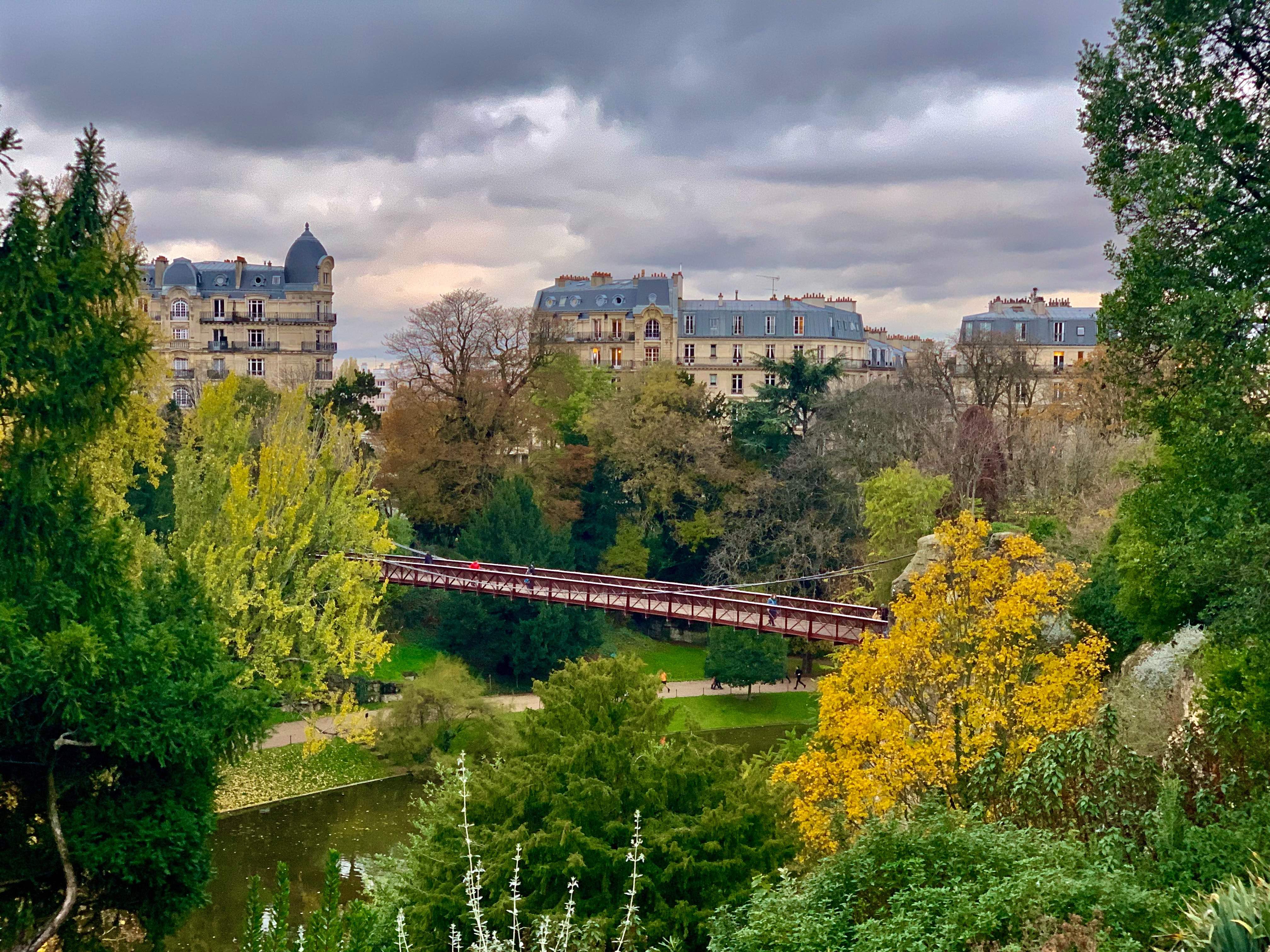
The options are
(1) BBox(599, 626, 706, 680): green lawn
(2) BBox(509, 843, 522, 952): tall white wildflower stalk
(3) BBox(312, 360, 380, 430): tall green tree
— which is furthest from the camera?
(3) BBox(312, 360, 380, 430): tall green tree

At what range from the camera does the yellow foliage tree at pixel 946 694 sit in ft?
40.9

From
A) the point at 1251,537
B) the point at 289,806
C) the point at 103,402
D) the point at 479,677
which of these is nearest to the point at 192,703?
the point at 103,402

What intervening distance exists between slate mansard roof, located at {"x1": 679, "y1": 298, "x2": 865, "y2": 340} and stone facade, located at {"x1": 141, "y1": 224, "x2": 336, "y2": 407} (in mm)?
17605

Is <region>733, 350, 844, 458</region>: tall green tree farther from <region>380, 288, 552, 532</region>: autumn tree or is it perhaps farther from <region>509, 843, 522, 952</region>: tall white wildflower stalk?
<region>509, 843, 522, 952</region>: tall white wildflower stalk

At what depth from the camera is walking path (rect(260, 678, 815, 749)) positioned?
26203mm

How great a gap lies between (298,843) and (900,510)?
53.4ft

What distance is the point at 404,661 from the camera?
107 ft

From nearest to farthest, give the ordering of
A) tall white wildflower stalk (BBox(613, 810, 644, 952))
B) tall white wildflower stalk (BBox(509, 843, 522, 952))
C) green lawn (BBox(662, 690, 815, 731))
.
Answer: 1. tall white wildflower stalk (BBox(613, 810, 644, 952))
2. tall white wildflower stalk (BBox(509, 843, 522, 952))
3. green lawn (BBox(662, 690, 815, 731))

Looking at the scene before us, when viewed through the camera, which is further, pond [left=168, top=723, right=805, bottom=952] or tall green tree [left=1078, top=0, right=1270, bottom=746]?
pond [left=168, top=723, right=805, bottom=952]

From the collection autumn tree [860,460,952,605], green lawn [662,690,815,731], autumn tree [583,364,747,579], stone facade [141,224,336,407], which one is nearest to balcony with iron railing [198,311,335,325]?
stone facade [141,224,336,407]

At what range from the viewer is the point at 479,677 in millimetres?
31234

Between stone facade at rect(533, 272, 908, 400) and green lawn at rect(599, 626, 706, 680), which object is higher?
stone facade at rect(533, 272, 908, 400)

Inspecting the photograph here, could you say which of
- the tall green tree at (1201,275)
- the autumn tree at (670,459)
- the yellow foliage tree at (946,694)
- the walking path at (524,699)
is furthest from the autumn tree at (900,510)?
the tall green tree at (1201,275)

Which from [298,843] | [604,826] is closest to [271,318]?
[298,843]
